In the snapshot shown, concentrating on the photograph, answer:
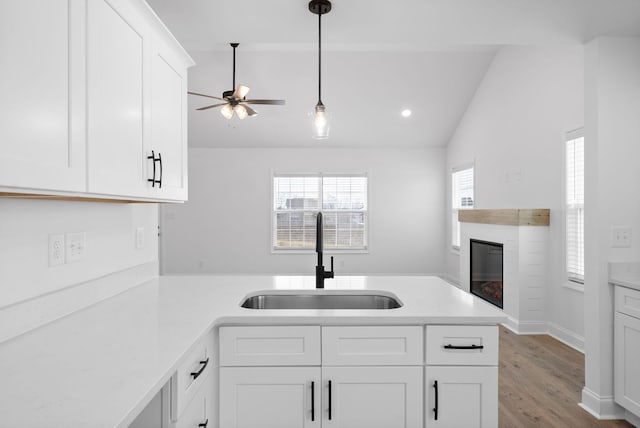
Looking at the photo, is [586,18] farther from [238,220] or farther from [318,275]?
[238,220]

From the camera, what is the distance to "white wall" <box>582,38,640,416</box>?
228 centimetres

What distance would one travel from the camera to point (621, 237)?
2299mm

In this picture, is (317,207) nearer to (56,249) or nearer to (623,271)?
(623,271)

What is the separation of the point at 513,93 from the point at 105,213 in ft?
14.9

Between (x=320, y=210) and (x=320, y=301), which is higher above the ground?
(x=320, y=210)

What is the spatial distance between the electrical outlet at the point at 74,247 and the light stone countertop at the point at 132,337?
221mm

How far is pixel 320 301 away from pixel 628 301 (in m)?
1.77

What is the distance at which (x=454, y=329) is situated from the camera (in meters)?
1.52

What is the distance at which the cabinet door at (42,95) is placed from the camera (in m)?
0.85

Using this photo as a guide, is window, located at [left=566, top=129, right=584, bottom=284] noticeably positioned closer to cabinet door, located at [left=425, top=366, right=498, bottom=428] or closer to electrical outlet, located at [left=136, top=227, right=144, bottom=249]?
cabinet door, located at [left=425, top=366, right=498, bottom=428]

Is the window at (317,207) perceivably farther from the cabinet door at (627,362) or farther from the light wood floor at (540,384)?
the cabinet door at (627,362)

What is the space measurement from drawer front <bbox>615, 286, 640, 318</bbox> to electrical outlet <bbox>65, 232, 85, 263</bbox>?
2.81 metres

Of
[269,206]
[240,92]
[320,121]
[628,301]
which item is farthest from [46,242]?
[269,206]

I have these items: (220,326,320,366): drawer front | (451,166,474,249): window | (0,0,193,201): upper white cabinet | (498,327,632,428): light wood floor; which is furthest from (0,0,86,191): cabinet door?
(451,166,474,249): window
